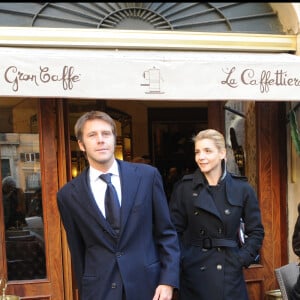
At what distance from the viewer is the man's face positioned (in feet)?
6.95

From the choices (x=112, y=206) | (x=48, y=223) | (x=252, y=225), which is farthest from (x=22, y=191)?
(x=252, y=225)

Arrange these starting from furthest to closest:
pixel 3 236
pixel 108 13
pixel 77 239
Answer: pixel 108 13
pixel 3 236
pixel 77 239

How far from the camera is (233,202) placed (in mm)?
2723

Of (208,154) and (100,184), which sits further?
(208,154)

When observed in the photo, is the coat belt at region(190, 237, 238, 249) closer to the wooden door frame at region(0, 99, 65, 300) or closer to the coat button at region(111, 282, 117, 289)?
the coat button at region(111, 282, 117, 289)

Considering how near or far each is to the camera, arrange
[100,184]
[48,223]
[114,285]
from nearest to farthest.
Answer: [114,285], [100,184], [48,223]

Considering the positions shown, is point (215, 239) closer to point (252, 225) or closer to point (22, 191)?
point (252, 225)

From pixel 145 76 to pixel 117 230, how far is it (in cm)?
125

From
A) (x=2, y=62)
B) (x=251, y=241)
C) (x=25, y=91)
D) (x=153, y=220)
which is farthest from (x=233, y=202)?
(x=2, y=62)

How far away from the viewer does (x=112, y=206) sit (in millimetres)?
2131

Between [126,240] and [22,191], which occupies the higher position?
[22,191]

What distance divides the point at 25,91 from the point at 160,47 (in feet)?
4.50

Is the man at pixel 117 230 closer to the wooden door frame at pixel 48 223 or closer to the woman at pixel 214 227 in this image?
the woman at pixel 214 227

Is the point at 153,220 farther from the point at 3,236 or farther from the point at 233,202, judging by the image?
the point at 3,236
